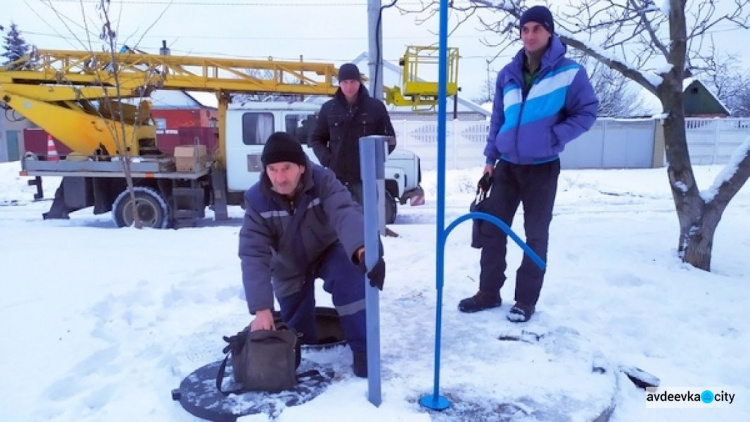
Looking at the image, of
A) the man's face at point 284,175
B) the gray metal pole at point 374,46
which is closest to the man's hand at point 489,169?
the man's face at point 284,175

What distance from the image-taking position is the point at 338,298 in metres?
2.65

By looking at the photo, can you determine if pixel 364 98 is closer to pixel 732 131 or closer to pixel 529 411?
pixel 529 411

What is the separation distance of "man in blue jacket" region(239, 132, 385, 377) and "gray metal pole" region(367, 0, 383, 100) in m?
3.45

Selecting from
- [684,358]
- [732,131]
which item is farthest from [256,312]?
[732,131]

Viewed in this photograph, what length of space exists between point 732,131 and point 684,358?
19.4 m

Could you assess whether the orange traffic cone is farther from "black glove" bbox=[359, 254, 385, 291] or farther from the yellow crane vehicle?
"black glove" bbox=[359, 254, 385, 291]

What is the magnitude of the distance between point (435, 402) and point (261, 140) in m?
7.09

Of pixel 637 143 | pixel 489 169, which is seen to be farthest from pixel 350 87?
pixel 637 143

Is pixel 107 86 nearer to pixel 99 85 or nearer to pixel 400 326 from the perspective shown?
pixel 99 85

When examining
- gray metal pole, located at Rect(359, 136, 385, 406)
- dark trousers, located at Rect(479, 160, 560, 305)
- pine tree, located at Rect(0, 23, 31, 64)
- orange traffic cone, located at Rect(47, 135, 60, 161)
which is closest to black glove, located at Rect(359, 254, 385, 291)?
gray metal pole, located at Rect(359, 136, 385, 406)

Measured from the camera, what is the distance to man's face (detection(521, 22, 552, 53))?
120 inches

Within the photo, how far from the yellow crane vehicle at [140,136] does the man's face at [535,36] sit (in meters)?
5.62

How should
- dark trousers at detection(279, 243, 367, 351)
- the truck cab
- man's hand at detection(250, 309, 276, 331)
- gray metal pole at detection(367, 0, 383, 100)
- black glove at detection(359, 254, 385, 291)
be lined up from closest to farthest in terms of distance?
black glove at detection(359, 254, 385, 291), man's hand at detection(250, 309, 276, 331), dark trousers at detection(279, 243, 367, 351), gray metal pole at detection(367, 0, 383, 100), the truck cab

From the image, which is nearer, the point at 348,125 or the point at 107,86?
the point at 348,125
